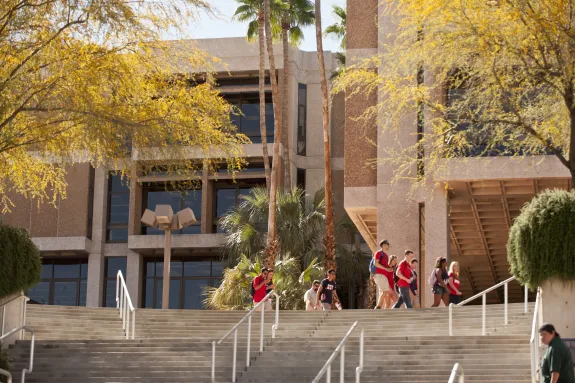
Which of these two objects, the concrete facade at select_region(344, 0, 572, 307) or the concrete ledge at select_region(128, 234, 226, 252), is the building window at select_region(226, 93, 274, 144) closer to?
the concrete ledge at select_region(128, 234, 226, 252)

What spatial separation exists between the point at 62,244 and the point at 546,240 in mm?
29934

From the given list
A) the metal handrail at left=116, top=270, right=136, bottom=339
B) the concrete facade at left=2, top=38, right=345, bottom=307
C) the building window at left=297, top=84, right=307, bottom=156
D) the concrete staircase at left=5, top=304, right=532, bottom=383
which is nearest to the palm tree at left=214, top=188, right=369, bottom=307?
the concrete facade at left=2, top=38, right=345, bottom=307

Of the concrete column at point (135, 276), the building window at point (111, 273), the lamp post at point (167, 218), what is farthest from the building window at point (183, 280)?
the lamp post at point (167, 218)

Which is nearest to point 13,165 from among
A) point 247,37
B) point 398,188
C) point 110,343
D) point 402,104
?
point 110,343

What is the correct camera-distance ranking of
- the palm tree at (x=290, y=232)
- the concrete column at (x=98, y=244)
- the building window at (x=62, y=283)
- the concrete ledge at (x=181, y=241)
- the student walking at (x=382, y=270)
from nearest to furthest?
the student walking at (x=382, y=270)
the palm tree at (x=290, y=232)
the concrete ledge at (x=181, y=241)
the concrete column at (x=98, y=244)
the building window at (x=62, y=283)

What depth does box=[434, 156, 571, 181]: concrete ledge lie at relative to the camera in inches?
1034

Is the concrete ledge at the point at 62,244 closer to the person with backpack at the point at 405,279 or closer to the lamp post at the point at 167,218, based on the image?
the lamp post at the point at 167,218

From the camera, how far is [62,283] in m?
44.2

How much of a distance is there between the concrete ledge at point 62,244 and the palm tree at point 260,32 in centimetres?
926

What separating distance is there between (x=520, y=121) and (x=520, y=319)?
14.5 feet

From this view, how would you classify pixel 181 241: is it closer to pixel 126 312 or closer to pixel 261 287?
pixel 261 287

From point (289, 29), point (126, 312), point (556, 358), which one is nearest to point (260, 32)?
point (289, 29)

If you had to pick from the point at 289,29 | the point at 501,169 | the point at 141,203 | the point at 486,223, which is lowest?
Result: the point at 486,223

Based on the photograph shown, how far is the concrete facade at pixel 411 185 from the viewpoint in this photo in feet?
87.8
